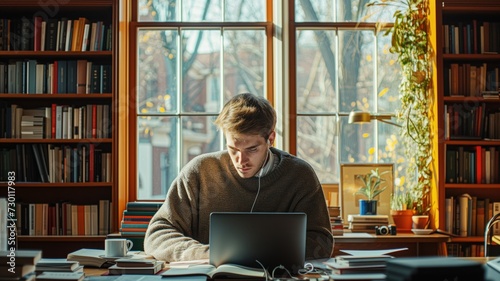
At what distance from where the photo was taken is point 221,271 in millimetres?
2303

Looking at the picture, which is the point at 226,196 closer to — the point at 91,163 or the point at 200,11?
the point at 91,163

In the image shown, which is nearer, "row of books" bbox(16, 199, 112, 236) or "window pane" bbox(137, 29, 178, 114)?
"row of books" bbox(16, 199, 112, 236)

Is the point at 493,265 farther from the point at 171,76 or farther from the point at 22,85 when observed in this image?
the point at 22,85

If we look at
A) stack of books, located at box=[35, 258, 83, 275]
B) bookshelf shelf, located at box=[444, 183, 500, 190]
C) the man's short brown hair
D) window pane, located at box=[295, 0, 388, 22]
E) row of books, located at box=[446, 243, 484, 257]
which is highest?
window pane, located at box=[295, 0, 388, 22]

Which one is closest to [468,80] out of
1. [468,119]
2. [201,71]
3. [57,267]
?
[468,119]

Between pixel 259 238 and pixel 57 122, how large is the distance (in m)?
2.73

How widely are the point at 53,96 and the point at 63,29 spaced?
0.47 m

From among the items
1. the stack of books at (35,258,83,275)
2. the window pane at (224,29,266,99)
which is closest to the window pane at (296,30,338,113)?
the window pane at (224,29,266,99)

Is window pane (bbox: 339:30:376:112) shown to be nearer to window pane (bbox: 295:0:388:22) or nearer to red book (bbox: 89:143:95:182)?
window pane (bbox: 295:0:388:22)

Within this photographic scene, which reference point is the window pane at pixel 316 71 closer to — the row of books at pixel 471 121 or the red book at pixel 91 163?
the row of books at pixel 471 121

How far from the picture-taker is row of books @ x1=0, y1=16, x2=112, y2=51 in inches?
189

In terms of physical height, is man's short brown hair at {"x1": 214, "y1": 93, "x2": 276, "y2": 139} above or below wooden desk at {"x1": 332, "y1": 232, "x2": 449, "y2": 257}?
above

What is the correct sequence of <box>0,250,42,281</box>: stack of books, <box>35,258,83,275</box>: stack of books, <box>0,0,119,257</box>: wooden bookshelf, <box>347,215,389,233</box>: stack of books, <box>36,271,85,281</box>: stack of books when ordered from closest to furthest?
<box>0,250,42,281</box>: stack of books, <box>36,271,85,281</box>: stack of books, <box>35,258,83,275</box>: stack of books, <box>347,215,389,233</box>: stack of books, <box>0,0,119,257</box>: wooden bookshelf

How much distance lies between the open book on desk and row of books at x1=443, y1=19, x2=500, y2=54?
2.96 meters
